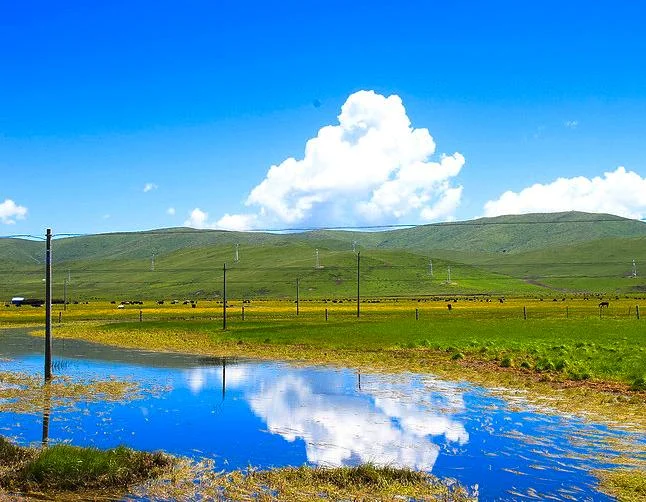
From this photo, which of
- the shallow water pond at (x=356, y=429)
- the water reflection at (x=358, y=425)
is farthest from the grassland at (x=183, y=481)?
the water reflection at (x=358, y=425)

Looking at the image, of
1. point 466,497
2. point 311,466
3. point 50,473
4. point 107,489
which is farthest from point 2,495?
point 466,497

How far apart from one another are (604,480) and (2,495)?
15.6 meters

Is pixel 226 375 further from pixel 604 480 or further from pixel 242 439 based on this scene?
pixel 604 480

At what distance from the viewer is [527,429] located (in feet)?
77.9

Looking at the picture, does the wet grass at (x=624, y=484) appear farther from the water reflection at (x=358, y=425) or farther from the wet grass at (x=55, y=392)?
the wet grass at (x=55, y=392)

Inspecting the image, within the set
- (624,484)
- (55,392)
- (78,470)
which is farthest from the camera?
(55,392)

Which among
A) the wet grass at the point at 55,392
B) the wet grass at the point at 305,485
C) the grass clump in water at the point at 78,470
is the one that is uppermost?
the grass clump in water at the point at 78,470

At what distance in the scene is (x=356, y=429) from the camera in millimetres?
23969

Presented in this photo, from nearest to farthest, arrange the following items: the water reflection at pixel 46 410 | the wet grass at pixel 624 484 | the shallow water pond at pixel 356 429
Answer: the wet grass at pixel 624 484 < the shallow water pond at pixel 356 429 < the water reflection at pixel 46 410

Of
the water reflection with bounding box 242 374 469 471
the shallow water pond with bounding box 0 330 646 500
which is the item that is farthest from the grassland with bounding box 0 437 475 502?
the water reflection with bounding box 242 374 469 471

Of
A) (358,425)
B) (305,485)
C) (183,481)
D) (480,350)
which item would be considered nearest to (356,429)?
(358,425)

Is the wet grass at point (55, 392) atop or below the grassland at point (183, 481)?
below

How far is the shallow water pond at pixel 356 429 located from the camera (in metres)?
18.8

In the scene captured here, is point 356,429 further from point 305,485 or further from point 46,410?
point 46,410
